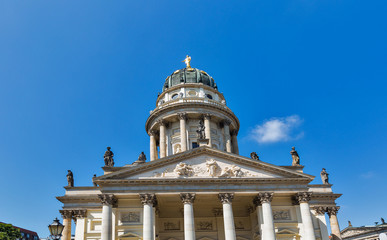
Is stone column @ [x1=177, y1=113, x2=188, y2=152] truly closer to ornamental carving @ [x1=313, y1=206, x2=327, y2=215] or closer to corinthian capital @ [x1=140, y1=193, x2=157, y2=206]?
corinthian capital @ [x1=140, y1=193, x2=157, y2=206]

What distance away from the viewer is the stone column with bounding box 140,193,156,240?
89.0 feet

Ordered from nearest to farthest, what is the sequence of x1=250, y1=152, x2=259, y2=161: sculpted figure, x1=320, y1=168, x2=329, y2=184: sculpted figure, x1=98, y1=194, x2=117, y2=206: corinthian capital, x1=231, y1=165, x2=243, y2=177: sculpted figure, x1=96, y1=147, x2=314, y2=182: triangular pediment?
x1=98, y1=194, x2=117, y2=206: corinthian capital → x1=96, y1=147, x2=314, y2=182: triangular pediment → x1=231, y1=165, x2=243, y2=177: sculpted figure → x1=320, y1=168, x2=329, y2=184: sculpted figure → x1=250, y1=152, x2=259, y2=161: sculpted figure

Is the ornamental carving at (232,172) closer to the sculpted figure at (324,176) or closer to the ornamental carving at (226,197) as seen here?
the ornamental carving at (226,197)

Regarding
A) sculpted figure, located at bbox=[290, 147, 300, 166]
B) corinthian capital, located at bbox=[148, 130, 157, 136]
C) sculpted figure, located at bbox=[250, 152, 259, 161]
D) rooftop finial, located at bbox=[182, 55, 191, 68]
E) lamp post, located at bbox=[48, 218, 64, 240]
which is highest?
rooftop finial, located at bbox=[182, 55, 191, 68]

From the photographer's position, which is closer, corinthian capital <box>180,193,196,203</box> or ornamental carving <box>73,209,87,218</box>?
corinthian capital <box>180,193,196,203</box>

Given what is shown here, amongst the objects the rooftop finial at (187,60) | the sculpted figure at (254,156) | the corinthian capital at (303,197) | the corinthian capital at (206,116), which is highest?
the rooftop finial at (187,60)

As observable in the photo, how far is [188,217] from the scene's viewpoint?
28109mm

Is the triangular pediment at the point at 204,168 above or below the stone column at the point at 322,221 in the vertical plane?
above

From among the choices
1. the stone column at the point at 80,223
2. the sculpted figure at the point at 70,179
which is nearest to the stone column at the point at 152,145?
the sculpted figure at the point at 70,179

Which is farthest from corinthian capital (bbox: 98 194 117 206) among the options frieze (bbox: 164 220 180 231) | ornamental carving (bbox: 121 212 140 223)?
frieze (bbox: 164 220 180 231)

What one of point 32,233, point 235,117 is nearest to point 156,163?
point 235,117

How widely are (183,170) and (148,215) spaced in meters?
4.95

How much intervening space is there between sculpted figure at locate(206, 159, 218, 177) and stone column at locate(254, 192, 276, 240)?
456cm

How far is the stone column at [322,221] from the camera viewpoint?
32856mm
